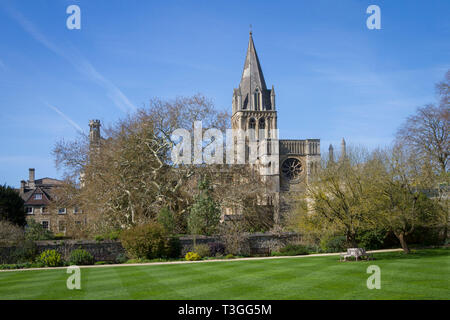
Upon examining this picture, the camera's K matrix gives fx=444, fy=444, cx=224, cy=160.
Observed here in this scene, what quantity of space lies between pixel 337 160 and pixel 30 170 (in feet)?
193

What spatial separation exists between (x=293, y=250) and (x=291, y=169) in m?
34.1

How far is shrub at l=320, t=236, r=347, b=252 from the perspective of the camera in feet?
90.6

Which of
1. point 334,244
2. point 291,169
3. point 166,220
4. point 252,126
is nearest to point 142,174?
point 166,220

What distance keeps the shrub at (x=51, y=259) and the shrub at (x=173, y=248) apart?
6044 millimetres

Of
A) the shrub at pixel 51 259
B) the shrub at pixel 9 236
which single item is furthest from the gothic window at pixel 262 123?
the shrub at pixel 51 259

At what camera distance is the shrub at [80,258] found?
82.0 feet

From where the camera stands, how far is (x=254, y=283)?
14.2 meters

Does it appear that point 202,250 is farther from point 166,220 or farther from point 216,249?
point 166,220

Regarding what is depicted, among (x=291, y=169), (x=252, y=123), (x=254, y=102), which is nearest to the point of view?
(x=291, y=169)

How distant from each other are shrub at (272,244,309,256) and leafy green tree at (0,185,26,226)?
26320 mm

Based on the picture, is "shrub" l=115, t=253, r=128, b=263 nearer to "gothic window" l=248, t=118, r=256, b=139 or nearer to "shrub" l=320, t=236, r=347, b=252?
"shrub" l=320, t=236, r=347, b=252
